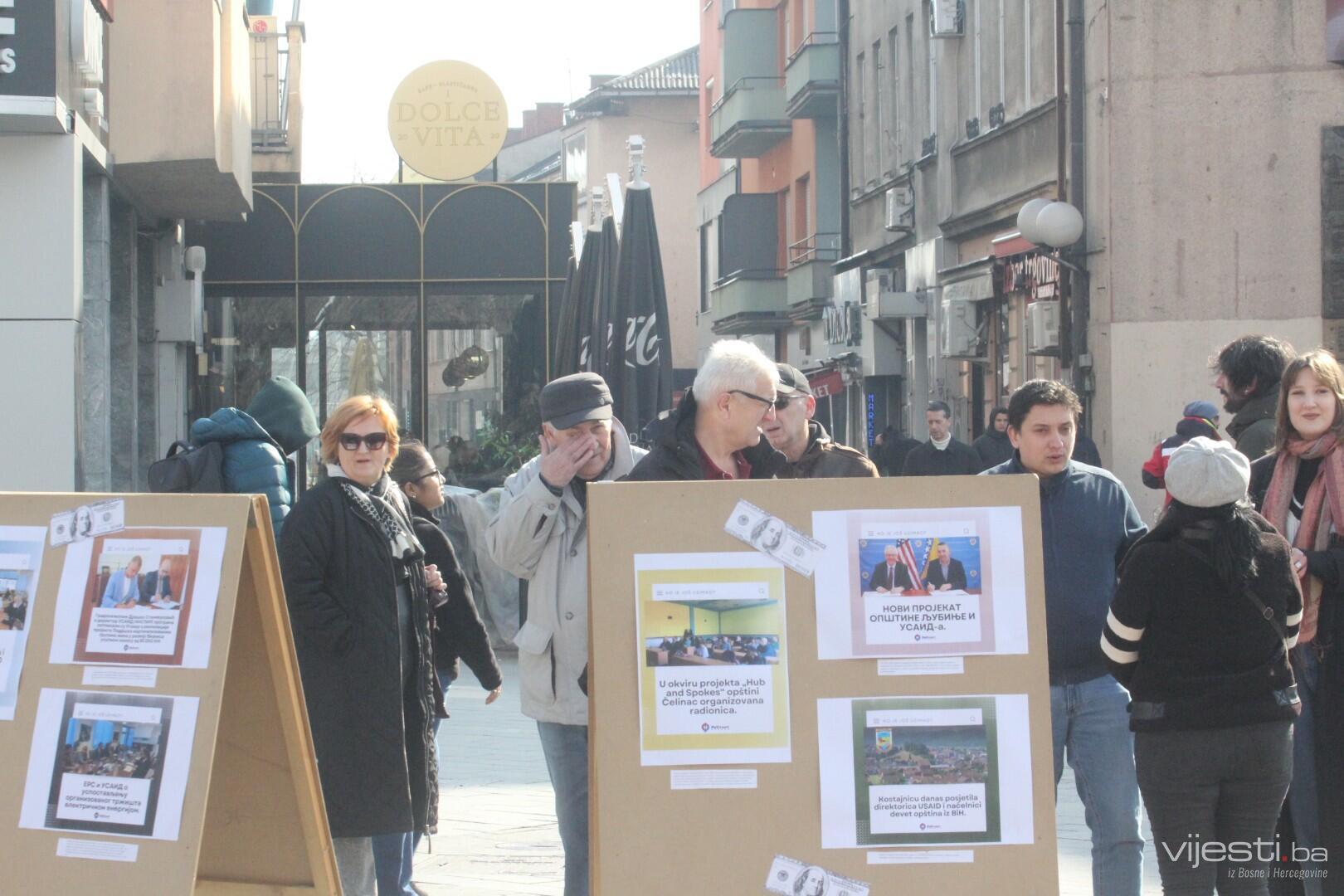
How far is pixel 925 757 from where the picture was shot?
156 inches

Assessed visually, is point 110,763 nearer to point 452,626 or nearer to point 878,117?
point 452,626

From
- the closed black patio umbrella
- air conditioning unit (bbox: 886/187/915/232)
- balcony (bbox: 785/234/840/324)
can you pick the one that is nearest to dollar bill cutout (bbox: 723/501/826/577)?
the closed black patio umbrella

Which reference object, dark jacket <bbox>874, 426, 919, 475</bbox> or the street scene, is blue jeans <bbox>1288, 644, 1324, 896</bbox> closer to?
the street scene

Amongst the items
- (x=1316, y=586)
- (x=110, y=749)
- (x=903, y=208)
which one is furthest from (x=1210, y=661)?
(x=903, y=208)

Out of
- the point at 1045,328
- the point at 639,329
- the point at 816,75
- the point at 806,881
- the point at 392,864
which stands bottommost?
the point at 392,864

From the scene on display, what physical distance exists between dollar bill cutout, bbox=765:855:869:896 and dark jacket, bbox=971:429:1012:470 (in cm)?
1094

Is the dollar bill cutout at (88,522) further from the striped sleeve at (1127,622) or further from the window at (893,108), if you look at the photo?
the window at (893,108)

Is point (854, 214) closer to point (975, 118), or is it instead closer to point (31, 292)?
point (975, 118)

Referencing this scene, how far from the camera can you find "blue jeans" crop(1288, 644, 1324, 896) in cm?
553

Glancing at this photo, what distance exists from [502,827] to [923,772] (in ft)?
13.2

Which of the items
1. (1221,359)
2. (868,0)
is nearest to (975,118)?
(868,0)

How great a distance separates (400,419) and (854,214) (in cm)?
1325

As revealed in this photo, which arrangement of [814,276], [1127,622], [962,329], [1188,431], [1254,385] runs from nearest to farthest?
[1127,622], [1254,385], [1188,431], [962,329], [814,276]

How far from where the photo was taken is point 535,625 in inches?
197
